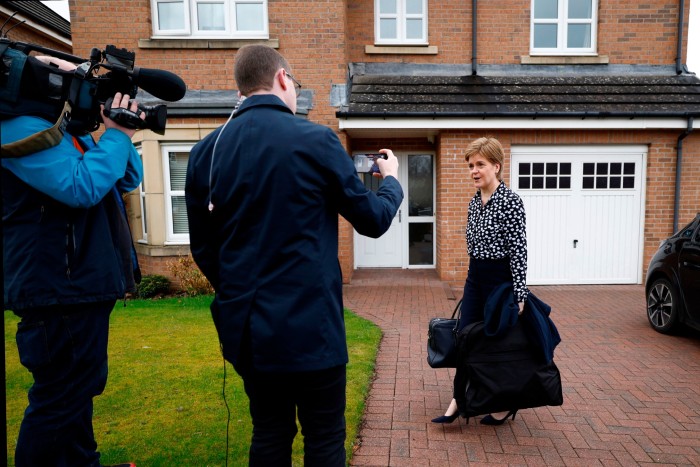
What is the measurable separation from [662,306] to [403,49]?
6653 millimetres

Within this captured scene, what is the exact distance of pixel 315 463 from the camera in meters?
1.89

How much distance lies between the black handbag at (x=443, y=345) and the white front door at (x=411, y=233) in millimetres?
7005

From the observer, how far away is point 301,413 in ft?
6.38

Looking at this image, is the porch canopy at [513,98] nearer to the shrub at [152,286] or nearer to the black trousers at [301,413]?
the shrub at [152,286]

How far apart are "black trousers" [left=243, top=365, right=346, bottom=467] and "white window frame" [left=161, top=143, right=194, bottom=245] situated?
24.1 feet

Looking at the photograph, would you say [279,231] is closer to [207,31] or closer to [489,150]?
[489,150]

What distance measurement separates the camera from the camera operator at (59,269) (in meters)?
1.98

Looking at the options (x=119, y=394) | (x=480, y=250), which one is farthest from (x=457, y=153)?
(x=119, y=394)

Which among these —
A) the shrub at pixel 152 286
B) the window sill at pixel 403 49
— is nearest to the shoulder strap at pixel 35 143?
the shrub at pixel 152 286

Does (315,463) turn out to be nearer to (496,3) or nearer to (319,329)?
(319,329)

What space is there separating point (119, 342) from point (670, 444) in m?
5.43

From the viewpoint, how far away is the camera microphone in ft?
7.34

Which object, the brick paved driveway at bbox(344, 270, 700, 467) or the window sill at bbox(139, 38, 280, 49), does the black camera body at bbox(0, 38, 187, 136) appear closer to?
the brick paved driveway at bbox(344, 270, 700, 467)

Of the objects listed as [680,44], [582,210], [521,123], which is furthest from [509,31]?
[582,210]
